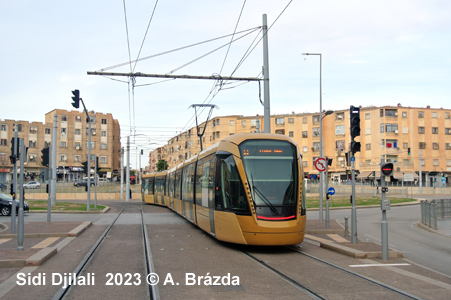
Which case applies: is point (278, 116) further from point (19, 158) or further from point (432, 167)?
point (19, 158)

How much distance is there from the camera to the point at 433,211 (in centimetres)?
2119

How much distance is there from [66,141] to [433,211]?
72.5m

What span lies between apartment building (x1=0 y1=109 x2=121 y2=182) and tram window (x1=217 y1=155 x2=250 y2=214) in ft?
216

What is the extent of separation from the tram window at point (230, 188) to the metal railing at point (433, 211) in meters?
12.9

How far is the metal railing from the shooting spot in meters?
21.2

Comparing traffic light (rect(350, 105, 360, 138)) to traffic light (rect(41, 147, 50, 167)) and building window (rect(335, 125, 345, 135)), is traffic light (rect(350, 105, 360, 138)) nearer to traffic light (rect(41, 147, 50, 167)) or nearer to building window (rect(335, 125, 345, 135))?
traffic light (rect(41, 147, 50, 167))

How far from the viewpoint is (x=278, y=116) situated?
80.4m

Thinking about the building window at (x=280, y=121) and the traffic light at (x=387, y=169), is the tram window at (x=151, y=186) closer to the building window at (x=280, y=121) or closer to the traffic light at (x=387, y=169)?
the traffic light at (x=387, y=169)

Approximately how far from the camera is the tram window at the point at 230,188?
12.0 meters

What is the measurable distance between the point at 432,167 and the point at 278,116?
26891mm

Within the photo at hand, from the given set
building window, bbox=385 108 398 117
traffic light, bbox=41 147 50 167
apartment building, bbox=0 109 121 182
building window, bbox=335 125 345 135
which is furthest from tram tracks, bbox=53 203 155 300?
apartment building, bbox=0 109 121 182

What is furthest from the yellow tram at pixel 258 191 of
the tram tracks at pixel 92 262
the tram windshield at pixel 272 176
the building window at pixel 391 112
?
the building window at pixel 391 112

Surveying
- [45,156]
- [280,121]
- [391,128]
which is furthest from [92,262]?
[280,121]

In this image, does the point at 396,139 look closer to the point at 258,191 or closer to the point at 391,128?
the point at 391,128
